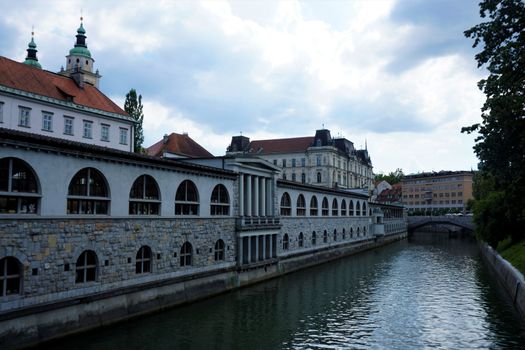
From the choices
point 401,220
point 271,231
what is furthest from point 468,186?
point 271,231

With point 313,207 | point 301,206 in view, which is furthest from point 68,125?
point 313,207

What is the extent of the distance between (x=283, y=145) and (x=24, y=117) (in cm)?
7657

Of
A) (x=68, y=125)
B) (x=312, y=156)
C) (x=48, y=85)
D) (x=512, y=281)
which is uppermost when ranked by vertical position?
(x=48, y=85)

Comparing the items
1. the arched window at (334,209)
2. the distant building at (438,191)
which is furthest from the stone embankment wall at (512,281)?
the distant building at (438,191)

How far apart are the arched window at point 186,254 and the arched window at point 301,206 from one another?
Answer: 79.2ft

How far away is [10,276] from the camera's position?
897 inches

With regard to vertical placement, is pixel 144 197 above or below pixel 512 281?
above

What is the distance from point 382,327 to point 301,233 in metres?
29.8

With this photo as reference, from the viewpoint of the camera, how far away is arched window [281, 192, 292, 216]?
5423cm

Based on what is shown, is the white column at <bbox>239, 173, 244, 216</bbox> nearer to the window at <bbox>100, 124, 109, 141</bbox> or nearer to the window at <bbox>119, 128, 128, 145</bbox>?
the window at <bbox>100, 124, 109, 141</bbox>

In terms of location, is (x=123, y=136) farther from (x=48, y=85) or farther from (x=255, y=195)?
(x=255, y=195)

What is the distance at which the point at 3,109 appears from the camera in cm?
4691

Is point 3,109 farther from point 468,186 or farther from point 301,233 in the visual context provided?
point 468,186

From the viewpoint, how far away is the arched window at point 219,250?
3984 centimetres
